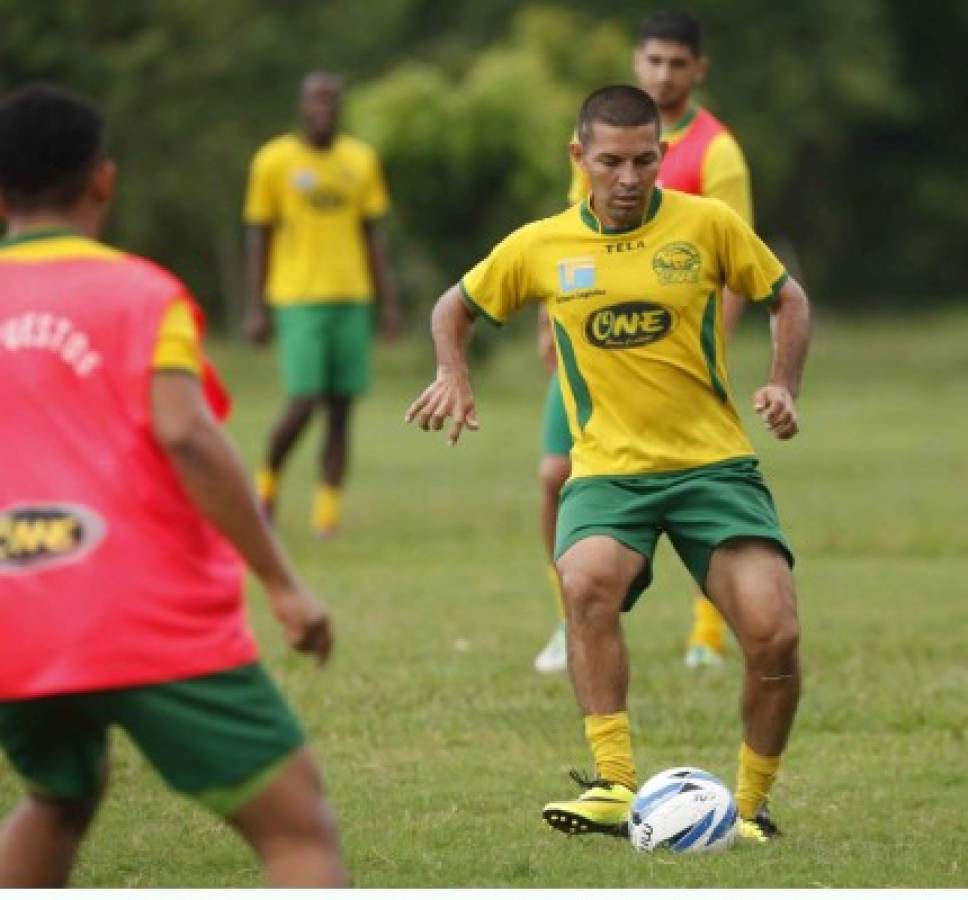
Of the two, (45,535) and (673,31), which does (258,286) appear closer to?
(673,31)

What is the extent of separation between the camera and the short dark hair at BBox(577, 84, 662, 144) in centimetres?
759

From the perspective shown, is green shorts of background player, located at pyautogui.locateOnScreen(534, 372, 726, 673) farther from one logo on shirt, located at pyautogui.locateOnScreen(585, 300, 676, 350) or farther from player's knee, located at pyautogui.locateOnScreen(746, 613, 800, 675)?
player's knee, located at pyautogui.locateOnScreen(746, 613, 800, 675)

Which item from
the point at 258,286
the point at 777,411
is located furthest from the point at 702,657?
the point at 258,286

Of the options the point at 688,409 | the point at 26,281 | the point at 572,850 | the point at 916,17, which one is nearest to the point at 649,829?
the point at 572,850

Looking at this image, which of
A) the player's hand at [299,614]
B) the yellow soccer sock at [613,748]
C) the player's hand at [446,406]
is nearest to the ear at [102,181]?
the player's hand at [299,614]

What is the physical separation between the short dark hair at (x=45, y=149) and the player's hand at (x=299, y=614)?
87cm

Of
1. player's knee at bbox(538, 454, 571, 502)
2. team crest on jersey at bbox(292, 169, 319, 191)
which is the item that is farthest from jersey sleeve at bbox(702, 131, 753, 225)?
team crest on jersey at bbox(292, 169, 319, 191)

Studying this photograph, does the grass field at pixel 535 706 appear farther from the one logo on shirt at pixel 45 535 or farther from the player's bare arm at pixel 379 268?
the one logo on shirt at pixel 45 535

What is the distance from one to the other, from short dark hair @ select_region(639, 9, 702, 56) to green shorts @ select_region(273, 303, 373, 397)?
5.96 meters

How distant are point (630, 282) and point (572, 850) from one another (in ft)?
5.32

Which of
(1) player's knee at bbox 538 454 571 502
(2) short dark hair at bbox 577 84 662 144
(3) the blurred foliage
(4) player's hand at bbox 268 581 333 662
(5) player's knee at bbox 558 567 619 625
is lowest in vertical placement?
(3) the blurred foliage

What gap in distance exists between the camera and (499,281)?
25.4 ft

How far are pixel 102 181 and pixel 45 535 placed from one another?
71 centimetres

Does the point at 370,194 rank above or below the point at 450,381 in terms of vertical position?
below
